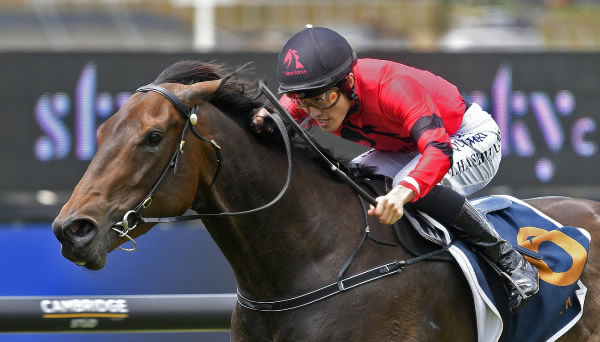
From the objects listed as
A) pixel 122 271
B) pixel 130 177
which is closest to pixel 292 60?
pixel 130 177

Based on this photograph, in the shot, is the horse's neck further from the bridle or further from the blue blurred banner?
the blue blurred banner

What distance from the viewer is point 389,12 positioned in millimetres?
9195

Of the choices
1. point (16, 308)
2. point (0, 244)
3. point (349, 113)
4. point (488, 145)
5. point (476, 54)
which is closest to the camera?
point (349, 113)

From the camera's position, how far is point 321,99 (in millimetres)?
3279

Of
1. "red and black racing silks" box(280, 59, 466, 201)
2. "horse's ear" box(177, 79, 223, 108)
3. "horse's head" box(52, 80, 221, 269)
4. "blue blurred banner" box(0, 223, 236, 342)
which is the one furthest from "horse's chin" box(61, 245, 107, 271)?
"blue blurred banner" box(0, 223, 236, 342)

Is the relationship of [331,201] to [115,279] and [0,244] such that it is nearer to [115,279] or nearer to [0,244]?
[115,279]

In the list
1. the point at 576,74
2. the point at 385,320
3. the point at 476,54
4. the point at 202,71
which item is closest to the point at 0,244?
the point at 202,71

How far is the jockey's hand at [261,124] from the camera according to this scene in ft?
10.5

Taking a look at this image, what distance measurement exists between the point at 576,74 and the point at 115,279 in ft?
A: 16.9

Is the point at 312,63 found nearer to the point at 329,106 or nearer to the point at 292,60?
the point at 292,60

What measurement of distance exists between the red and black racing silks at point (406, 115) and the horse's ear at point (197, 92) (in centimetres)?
62

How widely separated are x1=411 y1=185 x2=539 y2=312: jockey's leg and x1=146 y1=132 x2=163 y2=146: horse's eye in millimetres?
1076

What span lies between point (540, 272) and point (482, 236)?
16.1 inches

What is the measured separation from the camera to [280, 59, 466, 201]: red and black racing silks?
3068mm
